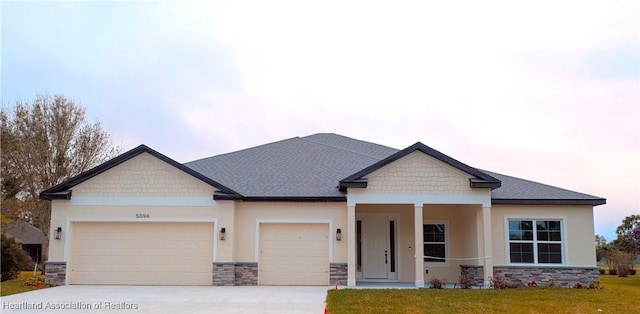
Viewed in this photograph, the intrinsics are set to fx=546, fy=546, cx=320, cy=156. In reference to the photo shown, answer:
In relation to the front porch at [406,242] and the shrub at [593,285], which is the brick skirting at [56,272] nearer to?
the front porch at [406,242]

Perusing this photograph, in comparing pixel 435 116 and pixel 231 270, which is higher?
pixel 435 116

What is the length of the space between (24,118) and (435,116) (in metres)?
20.6

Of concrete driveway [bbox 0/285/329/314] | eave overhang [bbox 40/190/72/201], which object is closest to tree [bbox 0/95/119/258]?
eave overhang [bbox 40/190/72/201]

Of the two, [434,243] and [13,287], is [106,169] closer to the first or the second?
[13,287]

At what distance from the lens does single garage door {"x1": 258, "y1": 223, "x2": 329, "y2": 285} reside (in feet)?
58.4

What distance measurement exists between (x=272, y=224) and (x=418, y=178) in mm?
4991

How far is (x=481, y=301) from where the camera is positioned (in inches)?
526

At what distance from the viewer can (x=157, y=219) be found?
17.7 meters

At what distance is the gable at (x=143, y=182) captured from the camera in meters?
17.8

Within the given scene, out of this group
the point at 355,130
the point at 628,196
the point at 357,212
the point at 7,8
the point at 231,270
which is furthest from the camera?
the point at 355,130

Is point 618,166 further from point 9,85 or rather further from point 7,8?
point 9,85

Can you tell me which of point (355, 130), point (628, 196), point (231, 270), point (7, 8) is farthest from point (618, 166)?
point (7, 8)

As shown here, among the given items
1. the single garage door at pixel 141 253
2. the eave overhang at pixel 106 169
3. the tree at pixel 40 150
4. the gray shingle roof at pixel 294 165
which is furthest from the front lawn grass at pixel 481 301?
the tree at pixel 40 150

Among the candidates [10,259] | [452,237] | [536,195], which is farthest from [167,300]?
[536,195]
